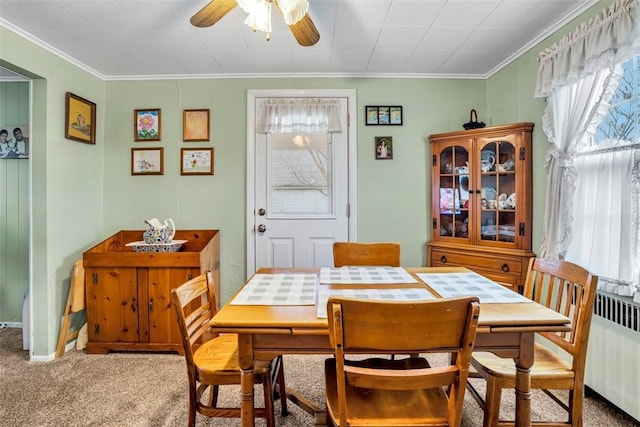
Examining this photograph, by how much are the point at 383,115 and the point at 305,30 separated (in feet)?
4.70

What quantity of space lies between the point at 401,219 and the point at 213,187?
5.88 ft

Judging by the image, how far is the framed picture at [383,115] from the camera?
3051 millimetres

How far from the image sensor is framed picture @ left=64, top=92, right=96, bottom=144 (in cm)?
263

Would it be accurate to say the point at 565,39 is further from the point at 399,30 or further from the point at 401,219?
the point at 401,219

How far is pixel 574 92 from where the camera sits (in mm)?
2039

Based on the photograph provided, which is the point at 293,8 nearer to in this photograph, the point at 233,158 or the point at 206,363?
the point at 206,363

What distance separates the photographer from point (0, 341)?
2748mm

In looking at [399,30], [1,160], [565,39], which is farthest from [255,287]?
[1,160]

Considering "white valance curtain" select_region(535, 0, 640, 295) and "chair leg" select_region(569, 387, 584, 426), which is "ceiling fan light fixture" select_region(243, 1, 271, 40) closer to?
"white valance curtain" select_region(535, 0, 640, 295)

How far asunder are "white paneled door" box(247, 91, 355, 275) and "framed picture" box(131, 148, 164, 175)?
2.97 feet

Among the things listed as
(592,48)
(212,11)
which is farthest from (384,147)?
(212,11)

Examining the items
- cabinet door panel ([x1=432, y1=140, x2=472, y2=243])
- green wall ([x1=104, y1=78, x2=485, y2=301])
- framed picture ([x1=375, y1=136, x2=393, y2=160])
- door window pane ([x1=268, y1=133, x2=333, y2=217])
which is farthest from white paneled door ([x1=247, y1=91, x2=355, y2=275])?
cabinet door panel ([x1=432, y1=140, x2=472, y2=243])

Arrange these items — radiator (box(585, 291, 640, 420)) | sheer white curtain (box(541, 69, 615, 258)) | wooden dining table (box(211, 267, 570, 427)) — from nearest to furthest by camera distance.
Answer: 1. wooden dining table (box(211, 267, 570, 427))
2. radiator (box(585, 291, 640, 420))
3. sheer white curtain (box(541, 69, 615, 258))

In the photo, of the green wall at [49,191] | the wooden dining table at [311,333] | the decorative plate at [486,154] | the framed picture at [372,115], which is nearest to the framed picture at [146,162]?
the green wall at [49,191]
